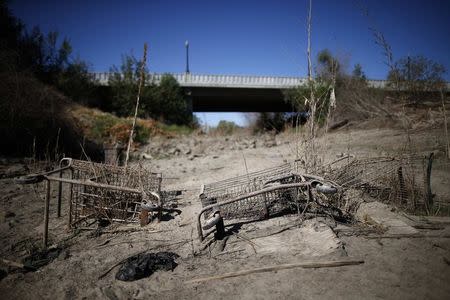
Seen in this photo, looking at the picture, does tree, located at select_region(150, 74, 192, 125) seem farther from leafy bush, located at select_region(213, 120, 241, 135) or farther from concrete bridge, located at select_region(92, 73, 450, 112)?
leafy bush, located at select_region(213, 120, 241, 135)

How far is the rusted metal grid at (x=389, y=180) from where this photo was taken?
13.4ft

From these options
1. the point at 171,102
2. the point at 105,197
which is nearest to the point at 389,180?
the point at 105,197

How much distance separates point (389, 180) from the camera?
14.1 ft

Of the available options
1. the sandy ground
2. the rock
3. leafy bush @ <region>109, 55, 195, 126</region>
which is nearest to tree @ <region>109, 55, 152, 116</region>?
leafy bush @ <region>109, 55, 195, 126</region>

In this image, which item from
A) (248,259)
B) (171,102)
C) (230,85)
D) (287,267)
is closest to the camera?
(287,267)

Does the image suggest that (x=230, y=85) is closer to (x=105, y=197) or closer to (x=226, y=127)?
(x=226, y=127)

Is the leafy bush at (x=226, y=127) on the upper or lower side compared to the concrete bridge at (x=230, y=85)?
lower

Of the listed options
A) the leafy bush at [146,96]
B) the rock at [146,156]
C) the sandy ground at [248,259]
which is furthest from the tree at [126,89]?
the sandy ground at [248,259]

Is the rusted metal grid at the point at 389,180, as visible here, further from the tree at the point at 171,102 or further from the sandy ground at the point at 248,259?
the tree at the point at 171,102

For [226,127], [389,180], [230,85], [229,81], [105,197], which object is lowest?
[105,197]

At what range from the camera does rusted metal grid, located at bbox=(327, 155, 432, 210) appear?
409 cm

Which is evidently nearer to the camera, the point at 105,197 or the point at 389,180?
the point at 105,197

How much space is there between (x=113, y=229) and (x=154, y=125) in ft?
38.3

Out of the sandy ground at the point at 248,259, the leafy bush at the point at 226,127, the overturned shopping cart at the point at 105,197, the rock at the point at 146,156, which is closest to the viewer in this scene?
the sandy ground at the point at 248,259
